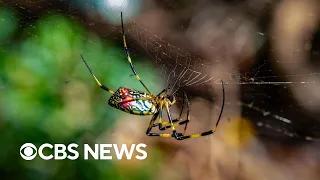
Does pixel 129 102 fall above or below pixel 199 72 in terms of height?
below

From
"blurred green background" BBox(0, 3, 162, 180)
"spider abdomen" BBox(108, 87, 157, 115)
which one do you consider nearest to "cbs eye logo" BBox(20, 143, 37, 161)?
"blurred green background" BBox(0, 3, 162, 180)

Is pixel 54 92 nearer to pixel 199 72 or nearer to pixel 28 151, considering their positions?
pixel 28 151

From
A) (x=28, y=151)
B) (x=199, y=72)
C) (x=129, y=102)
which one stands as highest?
(x=199, y=72)

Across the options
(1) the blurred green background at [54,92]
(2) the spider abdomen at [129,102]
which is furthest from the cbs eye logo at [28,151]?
(2) the spider abdomen at [129,102]

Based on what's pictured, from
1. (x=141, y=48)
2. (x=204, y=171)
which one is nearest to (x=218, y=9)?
(x=141, y=48)

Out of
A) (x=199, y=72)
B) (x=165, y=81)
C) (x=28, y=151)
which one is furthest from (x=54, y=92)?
(x=199, y=72)

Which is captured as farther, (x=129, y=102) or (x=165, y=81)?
(x=165, y=81)

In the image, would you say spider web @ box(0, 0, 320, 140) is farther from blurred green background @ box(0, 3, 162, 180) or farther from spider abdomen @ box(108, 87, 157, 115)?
spider abdomen @ box(108, 87, 157, 115)
